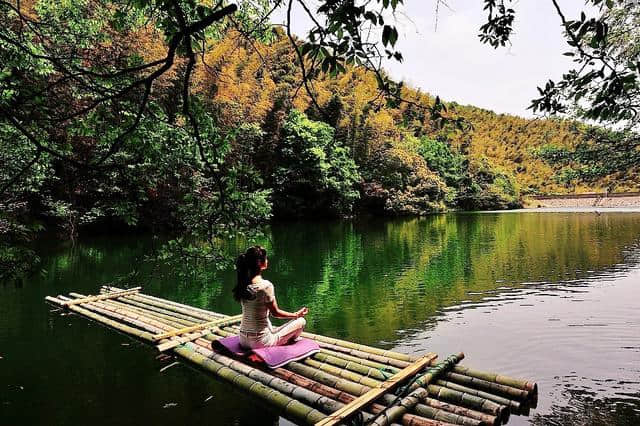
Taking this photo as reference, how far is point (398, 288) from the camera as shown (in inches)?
362

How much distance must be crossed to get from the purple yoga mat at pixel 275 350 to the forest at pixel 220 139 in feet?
3.85

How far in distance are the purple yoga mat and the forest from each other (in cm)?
117

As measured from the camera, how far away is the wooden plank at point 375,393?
Answer: 292cm

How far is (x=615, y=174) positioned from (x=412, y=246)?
8.98 m

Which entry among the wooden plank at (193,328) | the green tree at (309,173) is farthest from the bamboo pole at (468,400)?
the green tree at (309,173)

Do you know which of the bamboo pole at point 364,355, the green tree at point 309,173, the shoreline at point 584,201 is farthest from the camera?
the shoreline at point 584,201

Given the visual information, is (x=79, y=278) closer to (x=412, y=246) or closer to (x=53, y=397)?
(x=53, y=397)

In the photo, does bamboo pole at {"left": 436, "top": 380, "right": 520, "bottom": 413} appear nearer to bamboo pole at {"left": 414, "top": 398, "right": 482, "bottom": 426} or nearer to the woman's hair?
→ bamboo pole at {"left": 414, "top": 398, "right": 482, "bottom": 426}

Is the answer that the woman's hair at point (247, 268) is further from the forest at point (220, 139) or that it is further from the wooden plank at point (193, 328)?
the wooden plank at point (193, 328)

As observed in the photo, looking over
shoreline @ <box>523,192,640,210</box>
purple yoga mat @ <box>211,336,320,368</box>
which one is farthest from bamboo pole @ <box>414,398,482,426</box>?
shoreline @ <box>523,192,640,210</box>

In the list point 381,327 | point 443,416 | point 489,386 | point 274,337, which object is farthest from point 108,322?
point 489,386

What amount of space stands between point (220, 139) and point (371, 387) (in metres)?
2.13

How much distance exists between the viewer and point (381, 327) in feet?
21.3

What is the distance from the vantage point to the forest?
7.60ft
